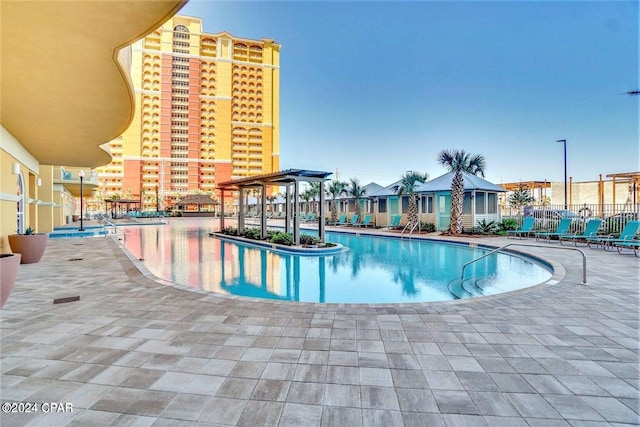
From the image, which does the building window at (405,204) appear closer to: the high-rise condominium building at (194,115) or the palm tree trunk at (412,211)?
the palm tree trunk at (412,211)

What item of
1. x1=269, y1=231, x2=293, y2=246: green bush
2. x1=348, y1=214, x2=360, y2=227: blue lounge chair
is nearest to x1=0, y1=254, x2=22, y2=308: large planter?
x1=269, y1=231, x2=293, y2=246: green bush

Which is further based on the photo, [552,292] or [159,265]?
[159,265]

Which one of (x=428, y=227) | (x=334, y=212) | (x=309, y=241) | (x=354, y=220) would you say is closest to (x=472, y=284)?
(x=309, y=241)

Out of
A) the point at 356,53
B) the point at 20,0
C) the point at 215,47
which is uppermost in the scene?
the point at 215,47

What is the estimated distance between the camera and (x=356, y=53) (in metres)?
22.3

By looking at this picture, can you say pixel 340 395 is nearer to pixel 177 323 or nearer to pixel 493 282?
pixel 177 323

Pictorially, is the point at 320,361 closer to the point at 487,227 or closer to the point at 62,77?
the point at 62,77

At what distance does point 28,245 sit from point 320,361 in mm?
8039

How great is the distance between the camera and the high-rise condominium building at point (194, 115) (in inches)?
2496

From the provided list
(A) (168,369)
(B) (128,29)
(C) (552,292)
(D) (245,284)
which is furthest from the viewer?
(D) (245,284)

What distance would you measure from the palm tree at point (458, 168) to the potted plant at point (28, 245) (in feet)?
48.2

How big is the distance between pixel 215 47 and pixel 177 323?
8176cm

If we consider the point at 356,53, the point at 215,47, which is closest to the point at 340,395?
the point at 356,53

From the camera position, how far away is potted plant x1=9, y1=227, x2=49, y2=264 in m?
7.09
